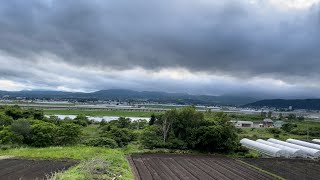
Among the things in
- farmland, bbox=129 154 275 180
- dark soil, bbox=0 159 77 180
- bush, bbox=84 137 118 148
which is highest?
bush, bbox=84 137 118 148

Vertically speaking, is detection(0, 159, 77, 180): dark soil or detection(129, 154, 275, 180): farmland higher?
detection(0, 159, 77, 180): dark soil

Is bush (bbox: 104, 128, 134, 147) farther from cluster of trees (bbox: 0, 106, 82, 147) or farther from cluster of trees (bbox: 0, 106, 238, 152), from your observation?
cluster of trees (bbox: 0, 106, 82, 147)

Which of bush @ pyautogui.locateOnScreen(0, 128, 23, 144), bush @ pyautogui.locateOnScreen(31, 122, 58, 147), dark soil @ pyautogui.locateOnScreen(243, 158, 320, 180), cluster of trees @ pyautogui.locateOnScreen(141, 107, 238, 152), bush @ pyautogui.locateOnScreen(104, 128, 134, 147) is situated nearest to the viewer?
dark soil @ pyautogui.locateOnScreen(243, 158, 320, 180)

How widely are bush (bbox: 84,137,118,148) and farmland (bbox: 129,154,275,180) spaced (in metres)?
5.59

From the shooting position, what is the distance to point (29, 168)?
2120 centimetres

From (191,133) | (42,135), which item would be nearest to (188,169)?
(191,133)

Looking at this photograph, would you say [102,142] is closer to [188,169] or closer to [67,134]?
[67,134]

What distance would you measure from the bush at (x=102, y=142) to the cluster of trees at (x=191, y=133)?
360cm

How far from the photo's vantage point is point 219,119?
36.8 meters

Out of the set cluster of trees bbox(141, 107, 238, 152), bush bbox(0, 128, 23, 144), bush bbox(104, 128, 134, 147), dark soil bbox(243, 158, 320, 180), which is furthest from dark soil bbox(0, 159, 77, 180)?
dark soil bbox(243, 158, 320, 180)

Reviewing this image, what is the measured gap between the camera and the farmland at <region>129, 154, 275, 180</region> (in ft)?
67.1

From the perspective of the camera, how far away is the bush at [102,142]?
109 feet

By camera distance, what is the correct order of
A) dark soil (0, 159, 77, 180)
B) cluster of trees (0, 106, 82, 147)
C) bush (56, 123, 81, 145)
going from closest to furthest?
1. dark soil (0, 159, 77, 180)
2. cluster of trees (0, 106, 82, 147)
3. bush (56, 123, 81, 145)

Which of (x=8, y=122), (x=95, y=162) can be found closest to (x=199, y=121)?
(x=95, y=162)
